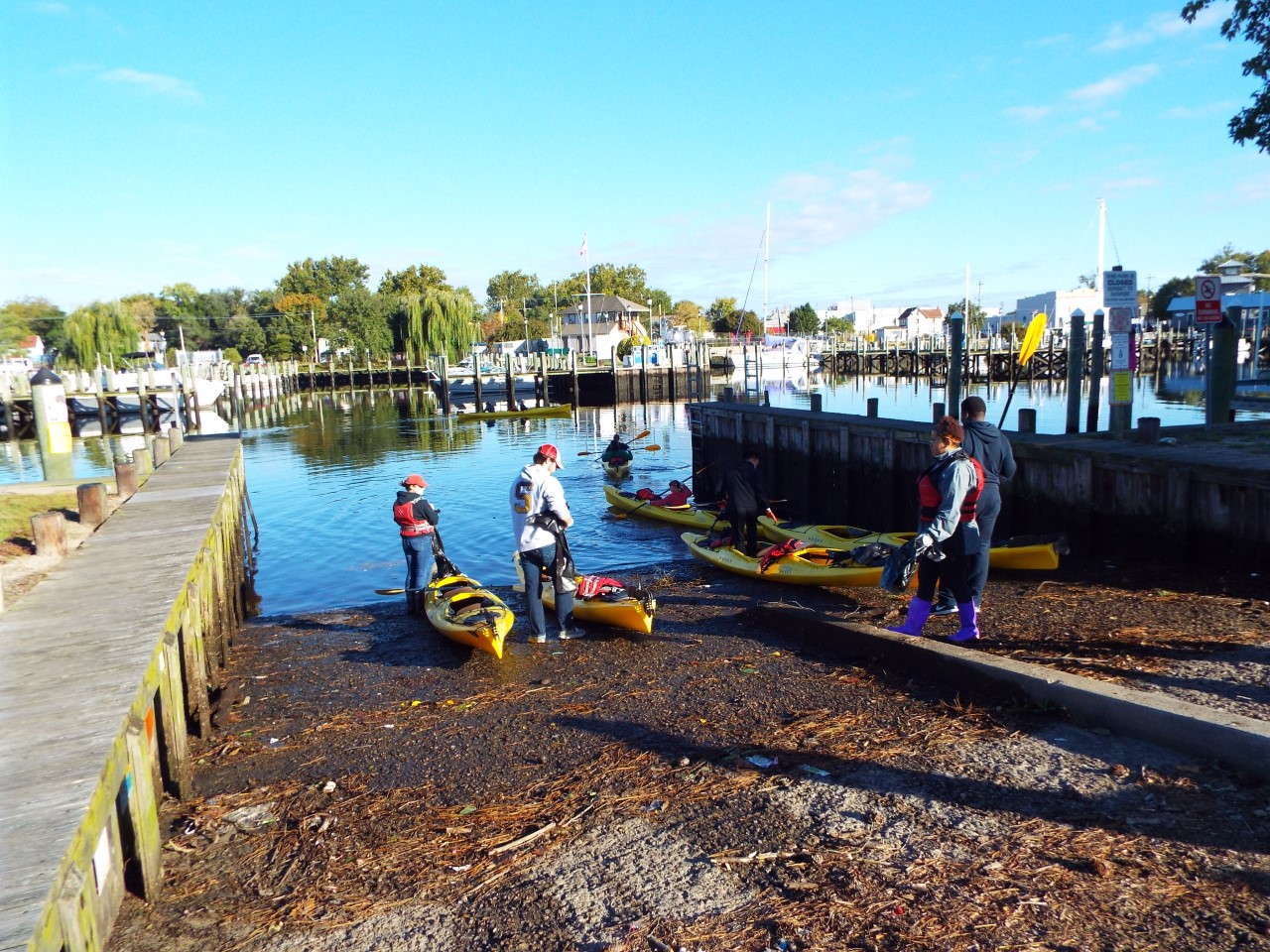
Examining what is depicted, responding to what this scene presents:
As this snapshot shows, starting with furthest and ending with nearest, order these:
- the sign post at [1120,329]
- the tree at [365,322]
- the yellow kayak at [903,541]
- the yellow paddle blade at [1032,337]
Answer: the tree at [365,322] < the yellow paddle blade at [1032,337] < the sign post at [1120,329] < the yellow kayak at [903,541]

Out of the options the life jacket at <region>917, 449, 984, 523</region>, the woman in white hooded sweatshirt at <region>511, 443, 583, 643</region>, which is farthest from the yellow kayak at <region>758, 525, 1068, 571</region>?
the woman in white hooded sweatshirt at <region>511, 443, 583, 643</region>

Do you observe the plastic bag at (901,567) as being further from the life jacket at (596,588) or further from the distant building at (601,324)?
the distant building at (601,324)

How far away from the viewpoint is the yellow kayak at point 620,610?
9312mm

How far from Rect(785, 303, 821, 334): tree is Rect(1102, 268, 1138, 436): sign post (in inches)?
5087

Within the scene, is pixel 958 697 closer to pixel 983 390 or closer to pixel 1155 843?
pixel 1155 843

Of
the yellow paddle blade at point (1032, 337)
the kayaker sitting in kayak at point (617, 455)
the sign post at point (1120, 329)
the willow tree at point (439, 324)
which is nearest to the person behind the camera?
the sign post at point (1120, 329)

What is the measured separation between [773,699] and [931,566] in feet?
6.33

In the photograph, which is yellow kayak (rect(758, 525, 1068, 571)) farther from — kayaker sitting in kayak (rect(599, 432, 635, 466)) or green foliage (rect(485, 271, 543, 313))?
green foliage (rect(485, 271, 543, 313))

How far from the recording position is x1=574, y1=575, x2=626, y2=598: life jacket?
31.9 ft

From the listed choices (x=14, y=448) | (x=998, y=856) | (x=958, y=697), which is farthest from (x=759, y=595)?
(x=14, y=448)

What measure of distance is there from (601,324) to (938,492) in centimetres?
10901

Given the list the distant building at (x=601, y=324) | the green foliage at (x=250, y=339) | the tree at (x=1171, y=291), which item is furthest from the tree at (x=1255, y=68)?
the green foliage at (x=250, y=339)

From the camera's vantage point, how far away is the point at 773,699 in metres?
7.02

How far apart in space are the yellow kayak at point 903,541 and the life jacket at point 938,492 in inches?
109
